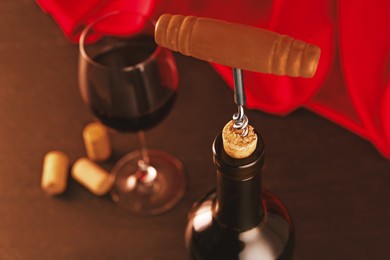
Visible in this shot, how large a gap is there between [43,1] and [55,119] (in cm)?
28

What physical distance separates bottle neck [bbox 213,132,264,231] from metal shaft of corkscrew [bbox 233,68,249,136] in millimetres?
25

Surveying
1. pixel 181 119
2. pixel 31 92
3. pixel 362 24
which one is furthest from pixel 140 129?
pixel 362 24

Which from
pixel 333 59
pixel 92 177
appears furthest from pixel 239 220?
pixel 333 59

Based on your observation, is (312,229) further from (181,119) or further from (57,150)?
(57,150)

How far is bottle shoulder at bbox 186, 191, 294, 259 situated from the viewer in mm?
664

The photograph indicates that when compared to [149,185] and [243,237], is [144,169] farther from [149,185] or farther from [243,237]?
[243,237]

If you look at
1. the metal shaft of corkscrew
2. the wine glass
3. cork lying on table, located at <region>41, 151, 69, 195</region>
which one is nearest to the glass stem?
the wine glass

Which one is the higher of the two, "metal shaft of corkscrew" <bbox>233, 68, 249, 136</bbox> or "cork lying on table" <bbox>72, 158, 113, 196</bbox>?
"metal shaft of corkscrew" <bbox>233, 68, 249, 136</bbox>

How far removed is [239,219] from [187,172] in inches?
12.4

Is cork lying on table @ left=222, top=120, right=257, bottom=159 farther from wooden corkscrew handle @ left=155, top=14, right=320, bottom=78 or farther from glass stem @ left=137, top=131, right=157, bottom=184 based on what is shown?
glass stem @ left=137, top=131, right=157, bottom=184

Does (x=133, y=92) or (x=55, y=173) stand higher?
(x=133, y=92)

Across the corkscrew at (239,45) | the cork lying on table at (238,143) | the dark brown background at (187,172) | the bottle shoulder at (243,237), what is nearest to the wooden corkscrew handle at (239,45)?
the corkscrew at (239,45)

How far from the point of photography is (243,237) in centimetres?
66

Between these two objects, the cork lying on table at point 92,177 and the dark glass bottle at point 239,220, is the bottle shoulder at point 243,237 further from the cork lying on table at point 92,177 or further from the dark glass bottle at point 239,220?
the cork lying on table at point 92,177
